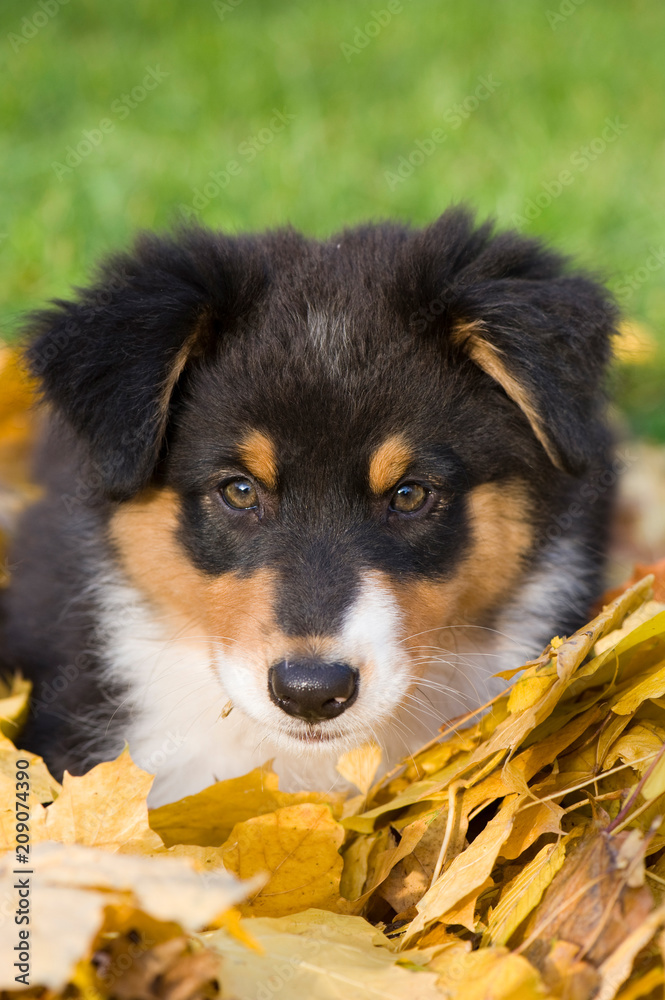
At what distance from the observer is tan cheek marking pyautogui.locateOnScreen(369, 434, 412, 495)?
311 centimetres

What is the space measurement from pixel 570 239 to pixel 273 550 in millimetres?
4557

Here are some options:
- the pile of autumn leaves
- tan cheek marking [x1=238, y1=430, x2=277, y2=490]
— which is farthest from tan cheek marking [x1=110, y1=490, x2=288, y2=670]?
the pile of autumn leaves

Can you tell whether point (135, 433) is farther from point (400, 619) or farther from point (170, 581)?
point (400, 619)

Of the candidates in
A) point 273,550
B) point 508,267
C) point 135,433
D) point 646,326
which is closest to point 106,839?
point 273,550

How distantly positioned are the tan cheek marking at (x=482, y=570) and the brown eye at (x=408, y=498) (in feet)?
0.64

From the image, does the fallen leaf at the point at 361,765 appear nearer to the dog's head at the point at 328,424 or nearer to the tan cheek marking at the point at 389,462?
the dog's head at the point at 328,424

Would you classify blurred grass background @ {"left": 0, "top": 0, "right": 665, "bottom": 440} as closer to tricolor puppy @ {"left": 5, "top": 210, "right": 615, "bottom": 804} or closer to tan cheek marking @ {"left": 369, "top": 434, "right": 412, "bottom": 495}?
tricolor puppy @ {"left": 5, "top": 210, "right": 615, "bottom": 804}

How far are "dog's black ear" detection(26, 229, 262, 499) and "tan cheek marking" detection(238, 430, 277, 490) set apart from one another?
275 mm

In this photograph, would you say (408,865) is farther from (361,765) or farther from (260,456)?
(260,456)

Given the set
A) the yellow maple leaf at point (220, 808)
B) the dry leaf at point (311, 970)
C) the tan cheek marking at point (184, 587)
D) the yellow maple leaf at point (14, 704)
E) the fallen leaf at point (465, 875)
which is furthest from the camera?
the yellow maple leaf at point (14, 704)

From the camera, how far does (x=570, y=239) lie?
22.6 ft

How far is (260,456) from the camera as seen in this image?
3137mm

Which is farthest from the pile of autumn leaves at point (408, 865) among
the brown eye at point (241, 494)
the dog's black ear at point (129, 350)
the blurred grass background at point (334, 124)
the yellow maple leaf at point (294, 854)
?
the blurred grass background at point (334, 124)

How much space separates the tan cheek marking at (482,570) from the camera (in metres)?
3.20
